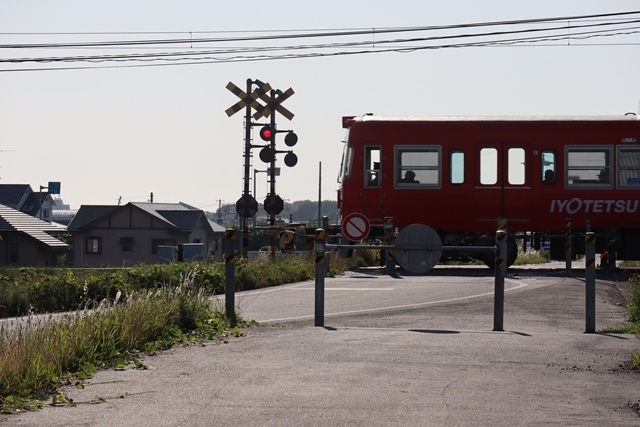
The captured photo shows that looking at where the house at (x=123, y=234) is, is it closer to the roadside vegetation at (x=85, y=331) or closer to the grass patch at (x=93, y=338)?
the roadside vegetation at (x=85, y=331)

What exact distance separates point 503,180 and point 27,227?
137ft

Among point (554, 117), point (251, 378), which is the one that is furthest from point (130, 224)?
point (251, 378)

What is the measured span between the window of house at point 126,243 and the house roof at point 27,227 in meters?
4.99

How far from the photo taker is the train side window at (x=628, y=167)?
2409 centimetres

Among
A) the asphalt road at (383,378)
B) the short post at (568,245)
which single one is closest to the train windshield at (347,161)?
the short post at (568,245)

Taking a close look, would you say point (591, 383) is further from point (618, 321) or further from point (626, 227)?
point (626, 227)

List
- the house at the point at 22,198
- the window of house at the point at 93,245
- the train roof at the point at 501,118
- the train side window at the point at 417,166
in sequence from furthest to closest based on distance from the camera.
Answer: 1. the house at the point at 22,198
2. the window of house at the point at 93,245
3. the train side window at the point at 417,166
4. the train roof at the point at 501,118


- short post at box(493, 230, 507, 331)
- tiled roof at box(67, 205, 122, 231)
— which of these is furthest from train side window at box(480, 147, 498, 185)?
tiled roof at box(67, 205, 122, 231)

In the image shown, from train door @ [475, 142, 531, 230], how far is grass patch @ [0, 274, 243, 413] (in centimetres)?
1278

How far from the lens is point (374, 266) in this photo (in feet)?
90.8

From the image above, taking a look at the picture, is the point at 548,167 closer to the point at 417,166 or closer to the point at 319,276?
the point at 417,166

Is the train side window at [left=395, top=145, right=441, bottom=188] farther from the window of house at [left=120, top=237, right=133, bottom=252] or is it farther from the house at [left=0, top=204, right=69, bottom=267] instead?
the window of house at [left=120, top=237, right=133, bottom=252]

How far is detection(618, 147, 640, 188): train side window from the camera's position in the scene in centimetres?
2409

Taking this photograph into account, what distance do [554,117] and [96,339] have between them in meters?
17.3
